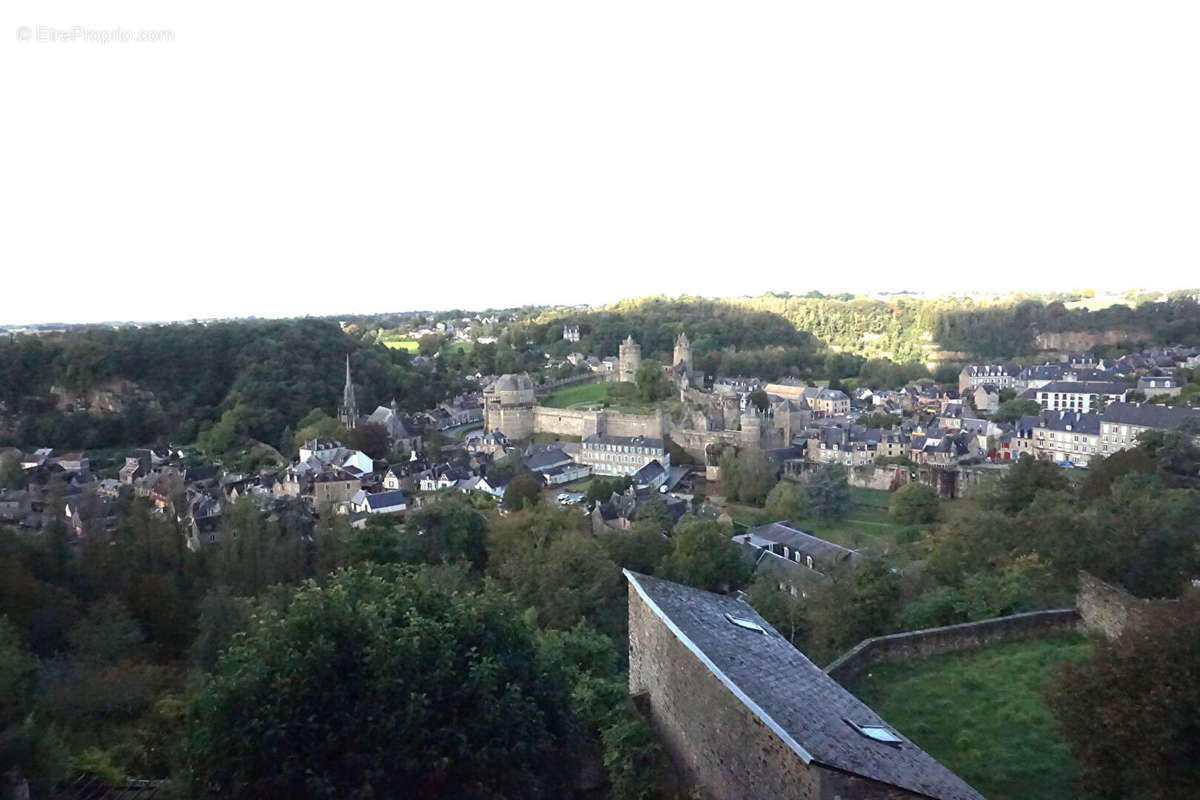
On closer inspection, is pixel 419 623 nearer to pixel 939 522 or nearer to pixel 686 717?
→ pixel 686 717

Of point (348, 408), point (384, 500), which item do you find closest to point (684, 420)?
point (348, 408)

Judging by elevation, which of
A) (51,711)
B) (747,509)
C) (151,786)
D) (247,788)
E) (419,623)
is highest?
(419,623)

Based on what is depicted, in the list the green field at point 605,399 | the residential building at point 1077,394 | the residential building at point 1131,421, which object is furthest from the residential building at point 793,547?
the residential building at point 1077,394

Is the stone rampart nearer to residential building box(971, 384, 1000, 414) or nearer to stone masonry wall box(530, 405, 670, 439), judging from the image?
stone masonry wall box(530, 405, 670, 439)

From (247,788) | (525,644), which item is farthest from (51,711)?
(525,644)

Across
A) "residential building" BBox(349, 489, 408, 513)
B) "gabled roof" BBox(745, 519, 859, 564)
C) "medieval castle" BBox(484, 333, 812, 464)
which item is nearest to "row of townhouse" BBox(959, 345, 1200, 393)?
"medieval castle" BBox(484, 333, 812, 464)

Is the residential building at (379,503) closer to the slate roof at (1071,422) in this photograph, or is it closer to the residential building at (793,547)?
the residential building at (793,547)
